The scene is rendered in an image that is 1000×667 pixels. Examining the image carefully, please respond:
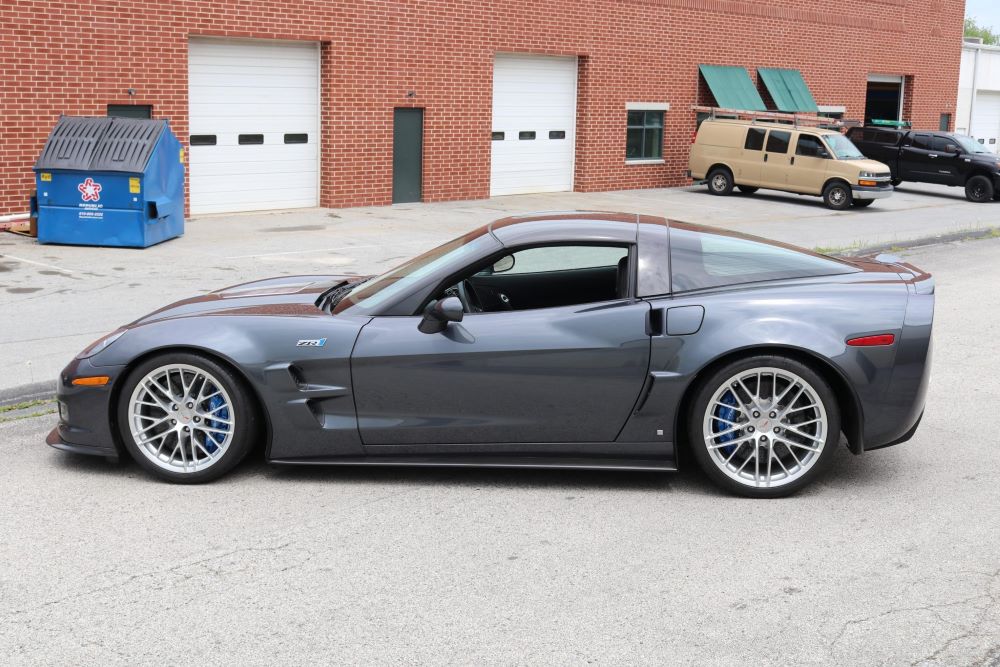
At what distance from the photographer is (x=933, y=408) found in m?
7.50

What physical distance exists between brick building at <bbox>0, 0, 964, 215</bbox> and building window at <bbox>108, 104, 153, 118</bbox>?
0.03 meters

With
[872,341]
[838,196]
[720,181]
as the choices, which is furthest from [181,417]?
[720,181]

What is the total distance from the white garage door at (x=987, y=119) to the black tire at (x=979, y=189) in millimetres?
16171

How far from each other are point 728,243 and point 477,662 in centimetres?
300

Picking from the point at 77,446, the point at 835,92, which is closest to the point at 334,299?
the point at 77,446

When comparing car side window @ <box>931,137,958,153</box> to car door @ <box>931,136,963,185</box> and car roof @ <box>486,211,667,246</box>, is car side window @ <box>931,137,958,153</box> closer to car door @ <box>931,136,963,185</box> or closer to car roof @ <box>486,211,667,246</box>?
car door @ <box>931,136,963,185</box>

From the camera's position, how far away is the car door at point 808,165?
24.2 meters

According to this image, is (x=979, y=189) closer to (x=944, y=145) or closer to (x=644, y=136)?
(x=944, y=145)

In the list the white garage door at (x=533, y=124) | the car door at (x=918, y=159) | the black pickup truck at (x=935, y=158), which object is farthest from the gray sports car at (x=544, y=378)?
the car door at (x=918, y=159)

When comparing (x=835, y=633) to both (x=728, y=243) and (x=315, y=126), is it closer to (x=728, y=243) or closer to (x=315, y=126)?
(x=728, y=243)

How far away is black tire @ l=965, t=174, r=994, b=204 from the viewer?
27.0 metres

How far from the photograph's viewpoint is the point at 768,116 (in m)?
26.2

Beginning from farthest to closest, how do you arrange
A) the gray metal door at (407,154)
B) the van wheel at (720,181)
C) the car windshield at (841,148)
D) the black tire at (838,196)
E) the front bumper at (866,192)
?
the van wheel at (720,181)
the car windshield at (841,148)
the black tire at (838,196)
the front bumper at (866,192)
the gray metal door at (407,154)

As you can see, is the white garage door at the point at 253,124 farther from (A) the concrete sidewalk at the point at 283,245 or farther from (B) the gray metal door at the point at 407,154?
(B) the gray metal door at the point at 407,154
